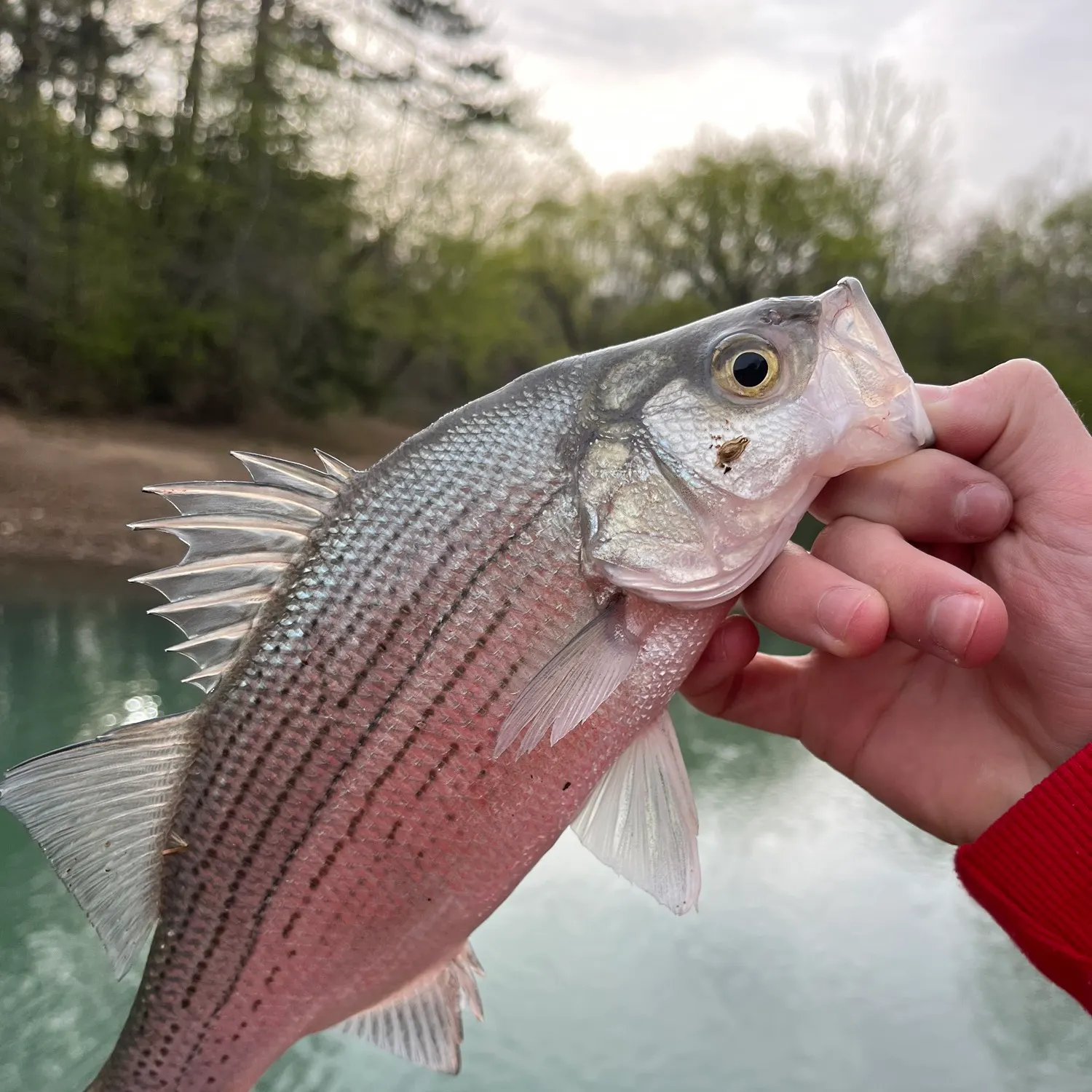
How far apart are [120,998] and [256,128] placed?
12728 millimetres

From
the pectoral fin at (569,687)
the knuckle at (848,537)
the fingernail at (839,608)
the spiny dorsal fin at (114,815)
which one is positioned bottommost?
the spiny dorsal fin at (114,815)

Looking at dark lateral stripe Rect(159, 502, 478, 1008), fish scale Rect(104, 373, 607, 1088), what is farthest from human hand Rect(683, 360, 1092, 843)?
dark lateral stripe Rect(159, 502, 478, 1008)

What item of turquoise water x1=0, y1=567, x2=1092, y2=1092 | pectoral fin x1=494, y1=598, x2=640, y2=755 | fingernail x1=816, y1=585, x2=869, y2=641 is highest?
fingernail x1=816, y1=585, x2=869, y2=641

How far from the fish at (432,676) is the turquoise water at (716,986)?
4.40 feet

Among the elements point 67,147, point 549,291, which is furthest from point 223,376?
point 549,291

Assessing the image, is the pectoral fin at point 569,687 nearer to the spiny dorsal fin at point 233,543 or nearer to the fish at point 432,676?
the fish at point 432,676

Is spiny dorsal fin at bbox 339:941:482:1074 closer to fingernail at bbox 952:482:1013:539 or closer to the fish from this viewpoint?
the fish

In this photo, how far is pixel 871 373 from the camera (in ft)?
3.13

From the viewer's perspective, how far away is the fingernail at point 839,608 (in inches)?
37.6

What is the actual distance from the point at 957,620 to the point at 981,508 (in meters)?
0.19

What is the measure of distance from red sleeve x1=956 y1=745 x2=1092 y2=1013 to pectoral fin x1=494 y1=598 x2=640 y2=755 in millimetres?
579

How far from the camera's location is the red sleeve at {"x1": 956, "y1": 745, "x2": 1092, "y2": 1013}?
994mm

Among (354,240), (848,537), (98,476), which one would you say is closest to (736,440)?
(848,537)

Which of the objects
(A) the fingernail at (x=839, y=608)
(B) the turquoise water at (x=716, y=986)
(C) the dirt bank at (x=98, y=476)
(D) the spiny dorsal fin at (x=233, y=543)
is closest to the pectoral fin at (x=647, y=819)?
(A) the fingernail at (x=839, y=608)
